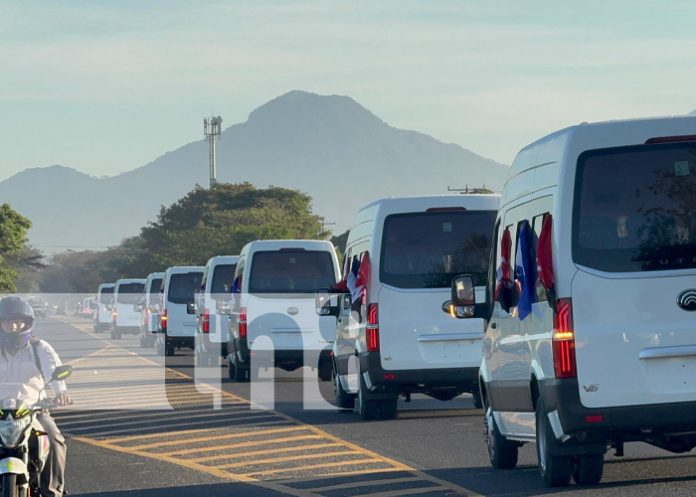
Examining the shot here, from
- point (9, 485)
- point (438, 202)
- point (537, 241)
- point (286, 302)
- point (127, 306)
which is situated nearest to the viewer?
point (9, 485)

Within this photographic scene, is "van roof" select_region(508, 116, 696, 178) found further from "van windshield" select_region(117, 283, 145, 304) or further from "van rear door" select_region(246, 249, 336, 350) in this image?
"van windshield" select_region(117, 283, 145, 304)

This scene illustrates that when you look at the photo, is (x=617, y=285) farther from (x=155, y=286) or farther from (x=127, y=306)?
(x=127, y=306)

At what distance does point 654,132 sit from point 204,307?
22238 mm

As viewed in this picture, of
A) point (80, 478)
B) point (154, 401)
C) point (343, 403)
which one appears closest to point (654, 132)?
point (80, 478)

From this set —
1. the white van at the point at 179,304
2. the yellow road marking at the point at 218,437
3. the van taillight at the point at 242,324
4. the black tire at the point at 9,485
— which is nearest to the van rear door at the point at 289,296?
the van taillight at the point at 242,324

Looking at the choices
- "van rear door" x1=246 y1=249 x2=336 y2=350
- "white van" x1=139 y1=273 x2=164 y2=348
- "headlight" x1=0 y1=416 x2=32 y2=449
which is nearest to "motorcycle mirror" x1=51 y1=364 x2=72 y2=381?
"headlight" x1=0 y1=416 x2=32 y2=449

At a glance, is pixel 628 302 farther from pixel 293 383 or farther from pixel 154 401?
pixel 293 383

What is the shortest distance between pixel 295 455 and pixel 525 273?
400 cm

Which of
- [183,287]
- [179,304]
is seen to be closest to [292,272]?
[179,304]

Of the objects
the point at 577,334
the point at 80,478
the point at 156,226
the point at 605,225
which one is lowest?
the point at 80,478

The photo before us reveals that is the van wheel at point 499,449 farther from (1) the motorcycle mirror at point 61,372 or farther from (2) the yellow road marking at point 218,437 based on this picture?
(1) the motorcycle mirror at point 61,372

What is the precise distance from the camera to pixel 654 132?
11602 millimetres

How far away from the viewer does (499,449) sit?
13883 millimetres

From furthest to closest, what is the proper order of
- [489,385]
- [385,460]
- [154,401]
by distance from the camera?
1. [154,401]
2. [385,460]
3. [489,385]
